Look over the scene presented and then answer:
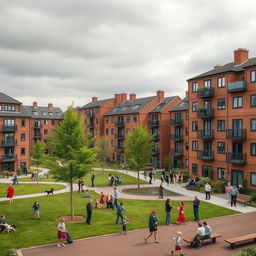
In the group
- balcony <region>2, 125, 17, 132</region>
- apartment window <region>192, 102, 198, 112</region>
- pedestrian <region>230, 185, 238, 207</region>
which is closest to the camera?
pedestrian <region>230, 185, 238, 207</region>

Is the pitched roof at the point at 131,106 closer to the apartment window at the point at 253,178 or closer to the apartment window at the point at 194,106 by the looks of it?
the apartment window at the point at 194,106

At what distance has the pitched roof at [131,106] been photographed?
207 feet

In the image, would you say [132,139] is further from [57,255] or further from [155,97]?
[155,97]

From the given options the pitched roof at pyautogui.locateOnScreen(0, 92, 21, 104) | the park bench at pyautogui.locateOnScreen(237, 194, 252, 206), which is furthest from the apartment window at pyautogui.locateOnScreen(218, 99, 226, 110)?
the pitched roof at pyautogui.locateOnScreen(0, 92, 21, 104)

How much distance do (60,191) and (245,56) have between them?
1083 inches

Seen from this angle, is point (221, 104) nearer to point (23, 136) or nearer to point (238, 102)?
point (238, 102)

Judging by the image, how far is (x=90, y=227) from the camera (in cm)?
1919

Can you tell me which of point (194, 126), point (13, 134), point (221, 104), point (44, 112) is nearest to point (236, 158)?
point (221, 104)

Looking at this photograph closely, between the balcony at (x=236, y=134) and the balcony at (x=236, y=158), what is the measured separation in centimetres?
182

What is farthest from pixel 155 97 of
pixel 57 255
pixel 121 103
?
pixel 57 255


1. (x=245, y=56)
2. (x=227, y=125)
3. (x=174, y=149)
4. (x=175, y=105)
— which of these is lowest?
(x=174, y=149)

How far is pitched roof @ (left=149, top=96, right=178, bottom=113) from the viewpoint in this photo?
59747 millimetres

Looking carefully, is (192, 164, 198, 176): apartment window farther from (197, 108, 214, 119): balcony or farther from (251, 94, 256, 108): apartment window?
(251, 94, 256, 108): apartment window

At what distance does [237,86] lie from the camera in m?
33.1
